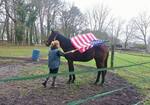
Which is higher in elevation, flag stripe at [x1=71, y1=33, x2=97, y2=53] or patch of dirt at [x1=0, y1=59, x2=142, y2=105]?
flag stripe at [x1=71, y1=33, x2=97, y2=53]

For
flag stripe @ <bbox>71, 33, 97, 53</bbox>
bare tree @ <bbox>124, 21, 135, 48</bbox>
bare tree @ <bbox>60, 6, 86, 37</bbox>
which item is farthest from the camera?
bare tree @ <bbox>124, 21, 135, 48</bbox>

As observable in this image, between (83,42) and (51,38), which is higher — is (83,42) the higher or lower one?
the lower one

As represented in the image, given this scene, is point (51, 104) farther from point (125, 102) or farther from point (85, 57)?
point (85, 57)

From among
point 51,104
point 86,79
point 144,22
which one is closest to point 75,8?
point 144,22

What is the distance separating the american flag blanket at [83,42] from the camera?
8.64 metres

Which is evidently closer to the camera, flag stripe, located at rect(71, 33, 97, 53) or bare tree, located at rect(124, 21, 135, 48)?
flag stripe, located at rect(71, 33, 97, 53)

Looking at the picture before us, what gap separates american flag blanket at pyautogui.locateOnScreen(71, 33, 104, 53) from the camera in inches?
340

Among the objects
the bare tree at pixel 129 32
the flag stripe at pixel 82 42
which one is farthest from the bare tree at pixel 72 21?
the flag stripe at pixel 82 42

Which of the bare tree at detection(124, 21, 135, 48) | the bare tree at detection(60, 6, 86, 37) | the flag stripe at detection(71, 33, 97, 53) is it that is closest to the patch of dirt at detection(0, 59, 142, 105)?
the flag stripe at detection(71, 33, 97, 53)

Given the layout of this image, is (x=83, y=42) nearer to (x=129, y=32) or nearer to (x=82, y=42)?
(x=82, y=42)

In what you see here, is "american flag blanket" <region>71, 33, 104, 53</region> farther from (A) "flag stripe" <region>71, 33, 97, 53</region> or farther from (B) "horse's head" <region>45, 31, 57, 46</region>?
(B) "horse's head" <region>45, 31, 57, 46</region>

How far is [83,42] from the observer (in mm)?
8844

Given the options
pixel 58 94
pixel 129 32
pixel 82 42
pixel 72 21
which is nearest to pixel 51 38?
pixel 82 42

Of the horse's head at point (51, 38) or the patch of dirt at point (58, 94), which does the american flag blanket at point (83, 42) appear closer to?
the horse's head at point (51, 38)
